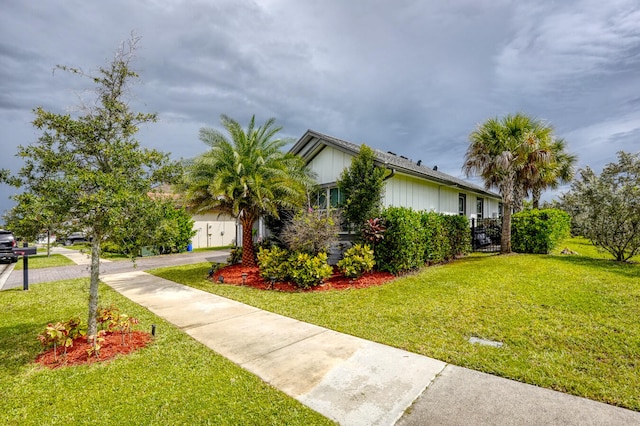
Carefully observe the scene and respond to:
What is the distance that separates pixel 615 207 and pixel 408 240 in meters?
8.34

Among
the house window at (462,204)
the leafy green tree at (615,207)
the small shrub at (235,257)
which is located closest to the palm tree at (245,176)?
the small shrub at (235,257)

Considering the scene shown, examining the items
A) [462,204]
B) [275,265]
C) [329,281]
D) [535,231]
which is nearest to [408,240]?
[329,281]

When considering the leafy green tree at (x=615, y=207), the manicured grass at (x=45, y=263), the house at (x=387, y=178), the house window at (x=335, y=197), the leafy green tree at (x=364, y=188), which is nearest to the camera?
the leafy green tree at (x=364, y=188)

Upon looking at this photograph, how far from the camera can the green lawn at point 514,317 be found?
3.87 metres

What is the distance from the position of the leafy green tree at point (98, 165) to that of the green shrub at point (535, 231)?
15.4 m

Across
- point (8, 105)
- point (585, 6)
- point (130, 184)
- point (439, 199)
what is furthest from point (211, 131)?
point (585, 6)

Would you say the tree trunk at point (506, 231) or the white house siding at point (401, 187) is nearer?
the white house siding at point (401, 187)

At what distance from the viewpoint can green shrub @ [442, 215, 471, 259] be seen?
12.7 meters

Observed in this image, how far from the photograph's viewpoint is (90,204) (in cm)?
409

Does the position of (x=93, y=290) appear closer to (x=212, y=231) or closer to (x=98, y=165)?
(x=98, y=165)

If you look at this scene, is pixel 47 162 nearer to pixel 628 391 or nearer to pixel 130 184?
pixel 130 184

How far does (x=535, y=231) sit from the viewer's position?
13.6 m

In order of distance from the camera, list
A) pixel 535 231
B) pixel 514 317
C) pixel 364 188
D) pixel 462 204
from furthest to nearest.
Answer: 1. pixel 462 204
2. pixel 535 231
3. pixel 364 188
4. pixel 514 317

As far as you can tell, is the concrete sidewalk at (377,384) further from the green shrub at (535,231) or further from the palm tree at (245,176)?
the green shrub at (535,231)
